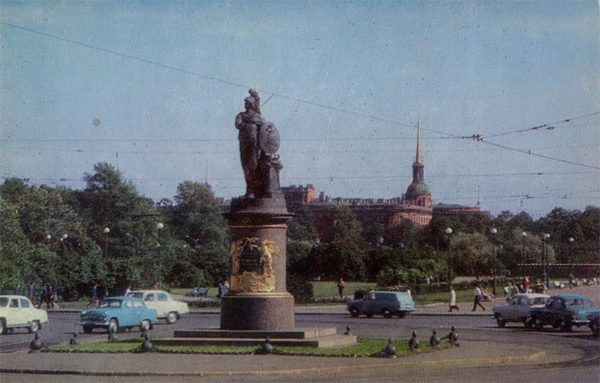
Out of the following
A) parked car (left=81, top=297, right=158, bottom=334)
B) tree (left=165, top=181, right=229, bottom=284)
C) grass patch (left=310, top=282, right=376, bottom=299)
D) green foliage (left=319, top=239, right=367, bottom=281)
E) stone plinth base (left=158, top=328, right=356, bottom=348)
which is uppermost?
tree (left=165, top=181, right=229, bottom=284)

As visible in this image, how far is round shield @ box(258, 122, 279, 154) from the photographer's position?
96.7ft

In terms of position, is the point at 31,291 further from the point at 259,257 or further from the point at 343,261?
the point at 259,257

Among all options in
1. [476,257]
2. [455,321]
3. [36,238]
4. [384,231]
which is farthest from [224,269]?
[384,231]

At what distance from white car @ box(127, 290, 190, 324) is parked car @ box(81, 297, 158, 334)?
4.42 m

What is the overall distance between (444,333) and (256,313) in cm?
1035

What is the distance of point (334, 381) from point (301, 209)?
168392mm

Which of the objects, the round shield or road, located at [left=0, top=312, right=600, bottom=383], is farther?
the round shield

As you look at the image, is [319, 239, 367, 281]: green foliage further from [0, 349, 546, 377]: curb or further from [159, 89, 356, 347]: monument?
[0, 349, 546, 377]: curb

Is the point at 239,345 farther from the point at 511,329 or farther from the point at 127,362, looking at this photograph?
the point at 511,329

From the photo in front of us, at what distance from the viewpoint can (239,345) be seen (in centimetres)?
2711

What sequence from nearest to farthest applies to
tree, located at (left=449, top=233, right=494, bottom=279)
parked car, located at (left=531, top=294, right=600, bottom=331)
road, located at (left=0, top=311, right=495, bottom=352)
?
road, located at (left=0, top=311, right=495, bottom=352) → parked car, located at (left=531, top=294, right=600, bottom=331) → tree, located at (left=449, top=233, right=494, bottom=279)

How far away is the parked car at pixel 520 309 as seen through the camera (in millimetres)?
42312

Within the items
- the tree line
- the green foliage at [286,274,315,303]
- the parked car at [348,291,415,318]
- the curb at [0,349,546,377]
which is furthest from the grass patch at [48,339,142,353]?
the green foliage at [286,274,315,303]

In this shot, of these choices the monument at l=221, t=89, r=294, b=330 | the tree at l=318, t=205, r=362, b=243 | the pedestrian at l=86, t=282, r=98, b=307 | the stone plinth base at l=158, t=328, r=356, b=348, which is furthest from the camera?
the tree at l=318, t=205, r=362, b=243
